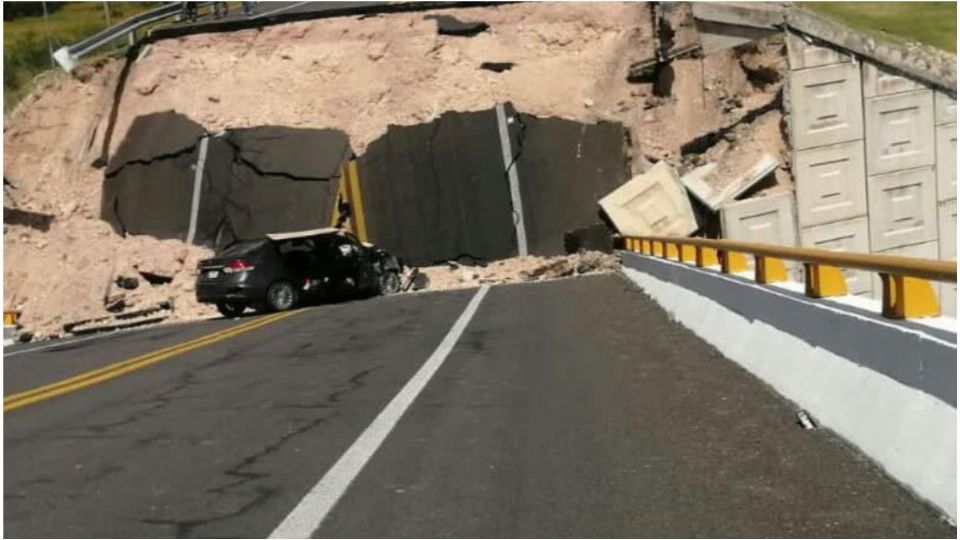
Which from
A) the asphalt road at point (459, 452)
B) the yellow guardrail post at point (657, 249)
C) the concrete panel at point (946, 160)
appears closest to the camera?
the asphalt road at point (459, 452)

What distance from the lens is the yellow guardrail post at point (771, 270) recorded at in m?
10.7

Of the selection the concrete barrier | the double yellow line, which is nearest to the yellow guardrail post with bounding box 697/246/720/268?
the concrete barrier

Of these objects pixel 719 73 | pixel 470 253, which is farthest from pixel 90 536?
pixel 719 73

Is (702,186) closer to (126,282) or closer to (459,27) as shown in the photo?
(459,27)

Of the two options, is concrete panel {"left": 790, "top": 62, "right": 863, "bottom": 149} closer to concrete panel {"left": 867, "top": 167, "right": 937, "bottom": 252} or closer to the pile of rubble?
concrete panel {"left": 867, "top": 167, "right": 937, "bottom": 252}

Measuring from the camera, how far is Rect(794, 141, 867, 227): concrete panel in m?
32.6

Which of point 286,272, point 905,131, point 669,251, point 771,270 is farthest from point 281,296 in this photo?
point 905,131

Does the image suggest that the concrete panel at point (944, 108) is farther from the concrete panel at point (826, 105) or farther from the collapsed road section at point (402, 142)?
the concrete panel at point (826, 105)

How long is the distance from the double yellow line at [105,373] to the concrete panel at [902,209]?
66.5 ft

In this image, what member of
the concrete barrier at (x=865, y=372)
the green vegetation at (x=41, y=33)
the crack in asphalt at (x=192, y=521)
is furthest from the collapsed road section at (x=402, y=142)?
the crack in asphalt at (x=192, y=521)

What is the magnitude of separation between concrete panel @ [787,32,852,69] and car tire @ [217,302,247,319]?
57.1 feet

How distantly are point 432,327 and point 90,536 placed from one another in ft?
36.4

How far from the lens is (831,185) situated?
32.8 meters

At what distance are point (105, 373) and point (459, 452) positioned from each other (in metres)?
6.84
